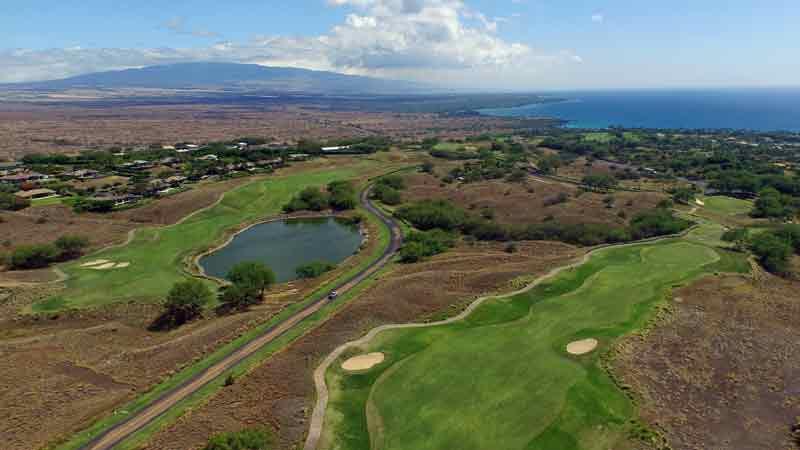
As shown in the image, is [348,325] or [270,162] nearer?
[348,325]

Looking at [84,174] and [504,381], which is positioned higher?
[84,174]

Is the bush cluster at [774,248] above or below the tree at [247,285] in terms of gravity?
above

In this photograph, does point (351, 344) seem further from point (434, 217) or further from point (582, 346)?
point (434, 217)

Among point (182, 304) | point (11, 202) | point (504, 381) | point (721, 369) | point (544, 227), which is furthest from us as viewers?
point (11, 202)

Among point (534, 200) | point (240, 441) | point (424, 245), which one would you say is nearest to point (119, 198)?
point (424, 245)

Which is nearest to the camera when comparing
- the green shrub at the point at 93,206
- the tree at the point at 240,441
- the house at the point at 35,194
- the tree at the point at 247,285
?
the tree at the point at 240,441

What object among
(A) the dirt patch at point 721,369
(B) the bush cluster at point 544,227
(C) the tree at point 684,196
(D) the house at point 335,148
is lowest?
(A) the dirt patch at point 721,369

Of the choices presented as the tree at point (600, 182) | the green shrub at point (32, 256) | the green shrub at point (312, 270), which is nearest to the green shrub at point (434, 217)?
the green shrub at point (312, 270)

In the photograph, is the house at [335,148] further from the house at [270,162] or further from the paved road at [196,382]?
the paved road at [196,382]

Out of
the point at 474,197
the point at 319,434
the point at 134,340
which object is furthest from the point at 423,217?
the point at 319,434
